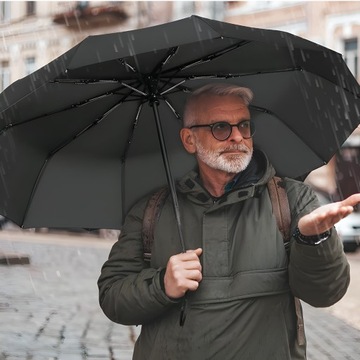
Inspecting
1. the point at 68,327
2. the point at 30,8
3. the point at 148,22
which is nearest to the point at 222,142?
the point at 68,327

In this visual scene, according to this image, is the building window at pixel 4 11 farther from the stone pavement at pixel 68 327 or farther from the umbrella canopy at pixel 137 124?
the umbrella canopy at pixel 137 124

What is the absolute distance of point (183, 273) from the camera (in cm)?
247

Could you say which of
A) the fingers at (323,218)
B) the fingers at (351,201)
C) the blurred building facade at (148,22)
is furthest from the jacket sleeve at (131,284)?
the blurred building facade at (148,22)

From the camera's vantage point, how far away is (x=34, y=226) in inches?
128

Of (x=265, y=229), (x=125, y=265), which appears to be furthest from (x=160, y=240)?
(x=265, y=229)

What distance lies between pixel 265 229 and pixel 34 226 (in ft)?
3.61

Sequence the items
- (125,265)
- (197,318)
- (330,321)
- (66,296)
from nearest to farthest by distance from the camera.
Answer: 1. (197,318)
2. (125,265)
3. (330,321)
4. (66,296)

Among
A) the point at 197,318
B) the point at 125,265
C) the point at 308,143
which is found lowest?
the point at 197,318

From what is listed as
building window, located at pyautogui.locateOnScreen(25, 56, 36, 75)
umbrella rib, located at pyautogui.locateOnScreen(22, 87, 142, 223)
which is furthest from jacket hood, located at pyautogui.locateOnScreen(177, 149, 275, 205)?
building window, located at pyautogui.locateOnScreen(25, 56, 36, 75)

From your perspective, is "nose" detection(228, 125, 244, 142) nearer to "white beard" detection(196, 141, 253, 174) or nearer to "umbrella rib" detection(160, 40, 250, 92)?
"white beard" detection(196, 141, 253, 174)

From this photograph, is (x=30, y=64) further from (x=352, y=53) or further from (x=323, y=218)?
(x=323, y=218)

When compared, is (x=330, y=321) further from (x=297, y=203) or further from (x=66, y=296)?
(x=297, y=203)

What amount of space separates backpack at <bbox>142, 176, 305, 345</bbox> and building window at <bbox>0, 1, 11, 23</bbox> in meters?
35.9

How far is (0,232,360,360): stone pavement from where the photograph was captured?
615 centimetres
